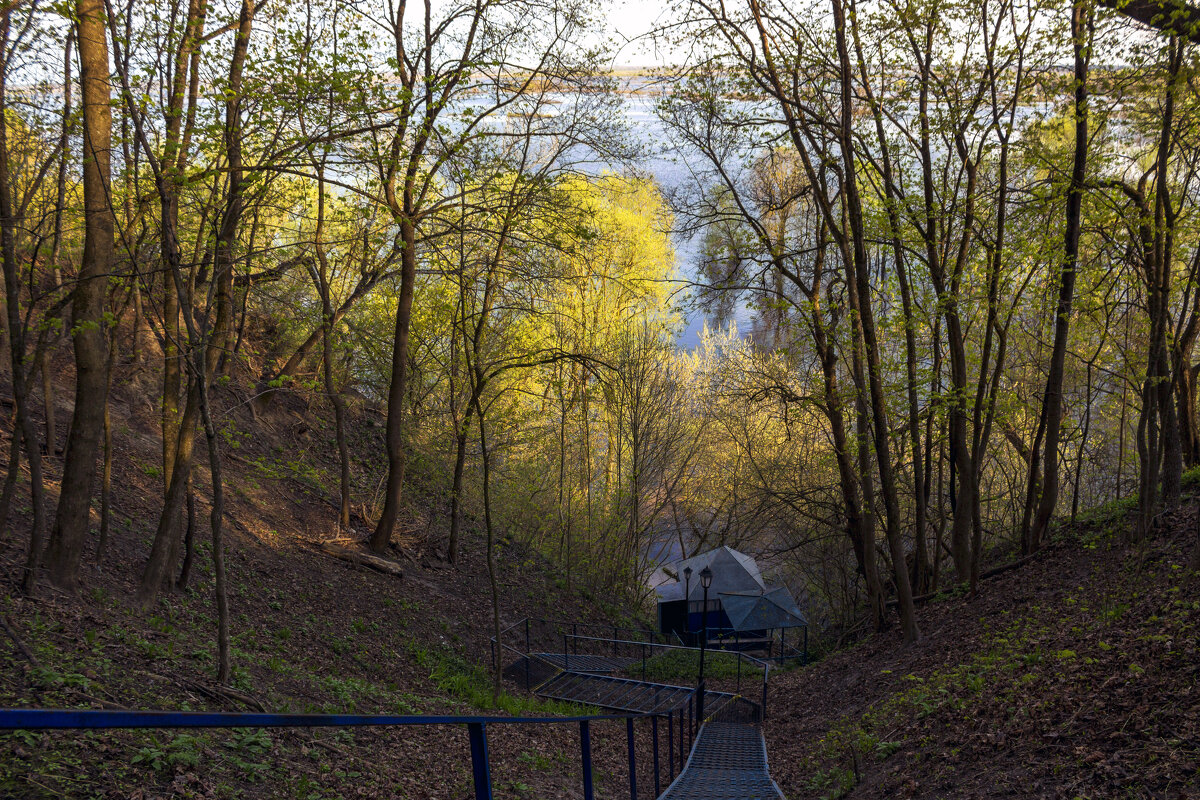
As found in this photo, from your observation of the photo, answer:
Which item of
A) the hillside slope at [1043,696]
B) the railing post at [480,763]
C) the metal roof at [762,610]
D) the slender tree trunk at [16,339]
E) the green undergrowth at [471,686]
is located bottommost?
the metal roof at [762,610]

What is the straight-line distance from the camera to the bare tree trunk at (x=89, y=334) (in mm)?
7098

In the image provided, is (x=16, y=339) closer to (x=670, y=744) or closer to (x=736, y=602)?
(x=670, y=744)

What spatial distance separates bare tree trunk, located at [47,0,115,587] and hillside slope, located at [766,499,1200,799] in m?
7.56

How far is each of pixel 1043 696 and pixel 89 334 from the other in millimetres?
8974

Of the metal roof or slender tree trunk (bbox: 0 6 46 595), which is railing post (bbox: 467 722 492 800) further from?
the metal roof

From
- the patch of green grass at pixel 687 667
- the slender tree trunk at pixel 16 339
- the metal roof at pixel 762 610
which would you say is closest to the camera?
the slender tree trunk at pixel 16 339

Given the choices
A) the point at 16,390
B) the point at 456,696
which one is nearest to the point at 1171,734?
the point at 456,696

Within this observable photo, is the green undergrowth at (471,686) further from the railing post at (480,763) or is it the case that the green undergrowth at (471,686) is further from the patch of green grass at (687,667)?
the railing post at (480,763)

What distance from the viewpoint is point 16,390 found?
6.87m

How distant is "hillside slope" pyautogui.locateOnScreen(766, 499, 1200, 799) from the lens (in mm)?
4832

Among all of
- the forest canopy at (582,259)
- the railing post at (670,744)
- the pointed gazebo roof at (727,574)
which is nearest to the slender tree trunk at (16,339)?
the forest canopy at (582,259)

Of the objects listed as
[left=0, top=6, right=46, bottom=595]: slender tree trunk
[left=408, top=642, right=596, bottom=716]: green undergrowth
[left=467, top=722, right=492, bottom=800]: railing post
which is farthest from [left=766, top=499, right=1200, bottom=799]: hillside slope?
[left=0, top=6, right=46, bottom=595]: slender tree trunk

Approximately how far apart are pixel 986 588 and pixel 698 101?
31.1 feet

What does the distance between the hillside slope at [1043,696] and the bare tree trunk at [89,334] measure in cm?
756
